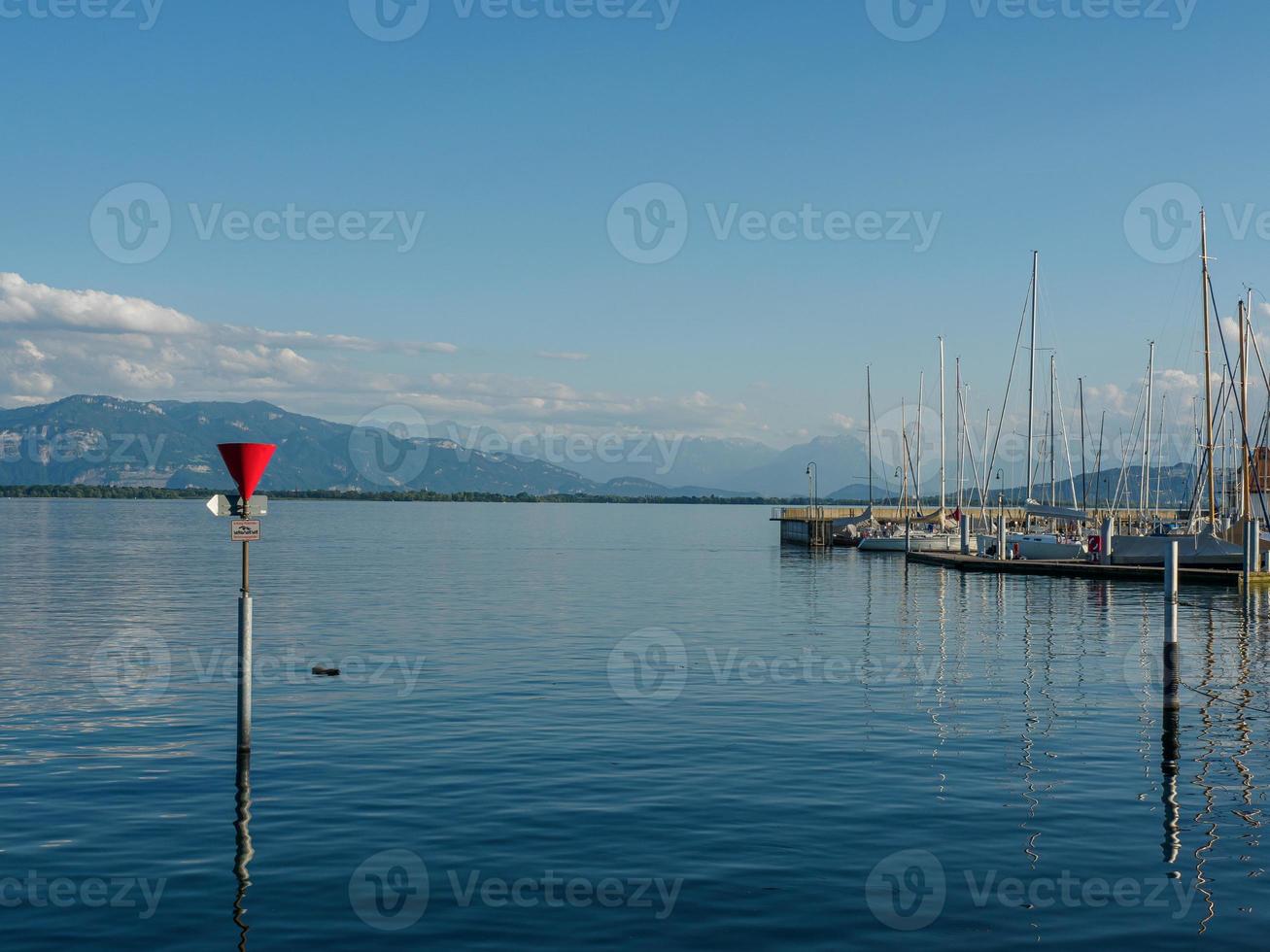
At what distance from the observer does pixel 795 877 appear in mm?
14703

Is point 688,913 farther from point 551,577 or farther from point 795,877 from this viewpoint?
point 551,577

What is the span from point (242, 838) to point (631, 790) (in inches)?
250

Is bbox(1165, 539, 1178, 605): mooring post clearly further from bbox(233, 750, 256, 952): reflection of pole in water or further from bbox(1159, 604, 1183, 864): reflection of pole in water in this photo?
bbox(233, 750, 256, 952): reflection of pole in water

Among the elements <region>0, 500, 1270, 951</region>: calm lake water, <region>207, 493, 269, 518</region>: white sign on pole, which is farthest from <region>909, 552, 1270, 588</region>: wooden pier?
<region>207, 493, 269, 518</region>: white sign on pole

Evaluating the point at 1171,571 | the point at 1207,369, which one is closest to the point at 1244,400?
the point at 1207,369

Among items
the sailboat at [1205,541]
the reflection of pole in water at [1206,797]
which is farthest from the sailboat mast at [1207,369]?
the reflection of pole in water at [1206,797]

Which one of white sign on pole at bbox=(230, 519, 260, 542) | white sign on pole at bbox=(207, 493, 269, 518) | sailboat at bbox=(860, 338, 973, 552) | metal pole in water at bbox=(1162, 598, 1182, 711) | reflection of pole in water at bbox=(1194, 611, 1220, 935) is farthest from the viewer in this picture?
sailboat at bbox=(860, 338, 973, 552)

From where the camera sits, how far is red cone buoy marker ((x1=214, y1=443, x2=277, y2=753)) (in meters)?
20.3

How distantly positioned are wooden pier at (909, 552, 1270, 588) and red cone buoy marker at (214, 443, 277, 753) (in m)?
53.6

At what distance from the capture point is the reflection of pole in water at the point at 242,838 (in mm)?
13266

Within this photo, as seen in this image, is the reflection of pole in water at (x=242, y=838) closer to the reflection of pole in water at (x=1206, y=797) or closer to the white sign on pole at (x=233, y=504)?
the white sign on pole at (x=233, y=504)

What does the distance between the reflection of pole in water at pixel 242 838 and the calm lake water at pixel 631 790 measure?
0.07 metres

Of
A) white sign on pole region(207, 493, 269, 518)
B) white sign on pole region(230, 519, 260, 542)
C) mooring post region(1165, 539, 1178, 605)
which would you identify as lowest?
mooring post region(1165, 539, 1178, 605)

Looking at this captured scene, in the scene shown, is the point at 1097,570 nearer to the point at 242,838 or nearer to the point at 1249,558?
the point at 1249,558
